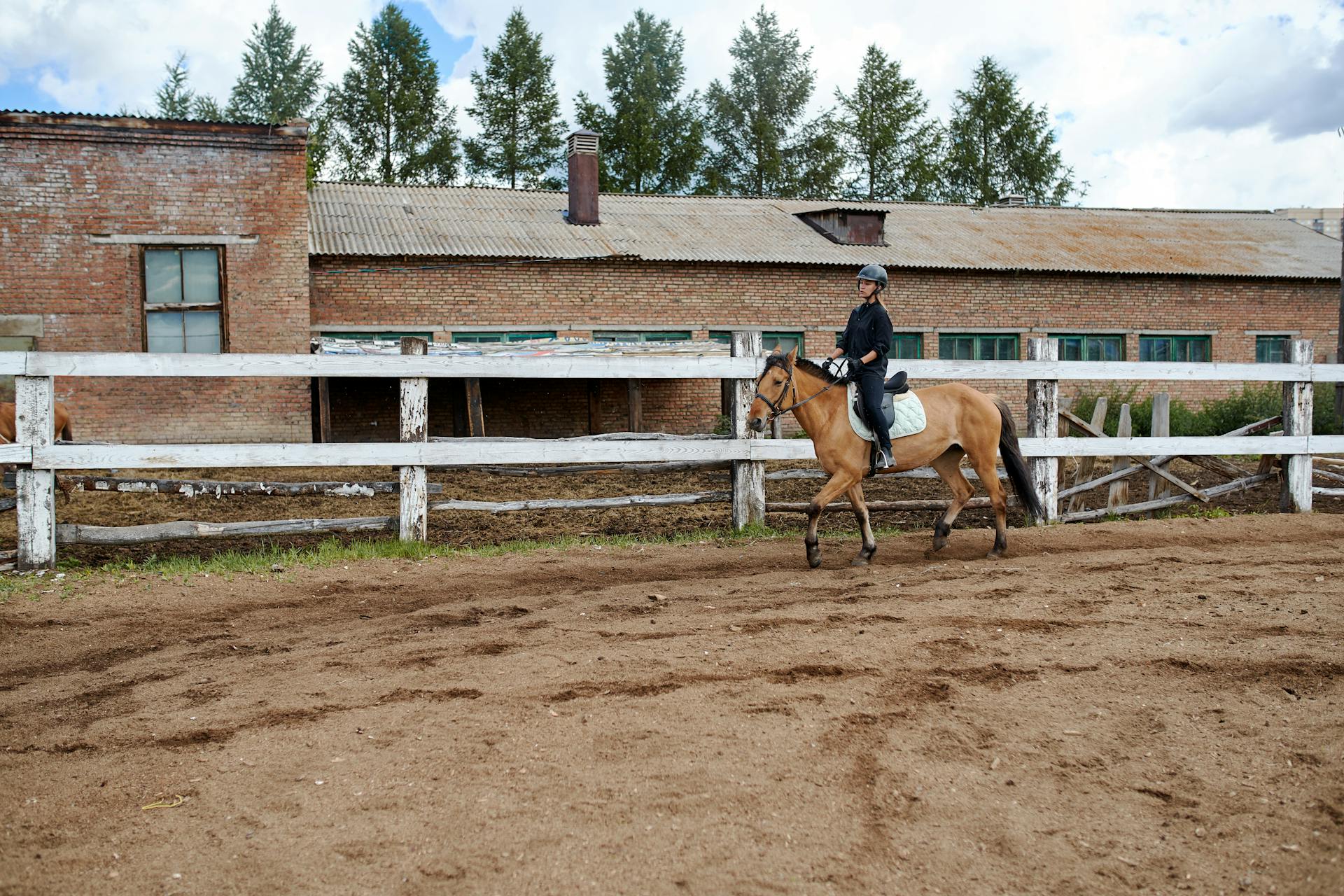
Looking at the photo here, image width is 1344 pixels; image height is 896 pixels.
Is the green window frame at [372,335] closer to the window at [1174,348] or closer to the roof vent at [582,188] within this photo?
the roof vent at [582,188]

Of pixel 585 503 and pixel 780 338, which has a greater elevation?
pixel 780 338

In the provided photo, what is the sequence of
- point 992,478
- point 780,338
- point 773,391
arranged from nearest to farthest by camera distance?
point 773,391, point 992,478, point 780,338

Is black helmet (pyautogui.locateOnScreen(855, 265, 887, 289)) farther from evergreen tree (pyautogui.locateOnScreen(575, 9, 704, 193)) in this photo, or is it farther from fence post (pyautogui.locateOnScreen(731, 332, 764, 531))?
evergreen tree (pyautogui.locateOnScreen(575, 9, 704, 193))

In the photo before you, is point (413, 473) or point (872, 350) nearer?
point (872, 350)

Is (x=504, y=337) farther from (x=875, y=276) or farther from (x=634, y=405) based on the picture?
(x=875, y=276)

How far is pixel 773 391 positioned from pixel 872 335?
0.86m

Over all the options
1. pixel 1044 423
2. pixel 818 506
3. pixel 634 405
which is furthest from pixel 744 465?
pixel 634 405

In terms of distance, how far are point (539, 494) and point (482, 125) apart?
32780 mm

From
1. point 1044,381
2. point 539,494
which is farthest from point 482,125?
point 1044,381

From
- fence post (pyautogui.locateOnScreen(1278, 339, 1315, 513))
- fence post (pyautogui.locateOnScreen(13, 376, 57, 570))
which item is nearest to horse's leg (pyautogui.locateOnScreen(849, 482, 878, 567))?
fence post (pyautogui.locateOnScreen(1278, 339, 1315, 513))

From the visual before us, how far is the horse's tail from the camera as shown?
8.84 metres

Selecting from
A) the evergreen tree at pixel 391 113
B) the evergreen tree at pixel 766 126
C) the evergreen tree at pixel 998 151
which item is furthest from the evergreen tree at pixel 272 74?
the evergreen tree at pixel 998 151

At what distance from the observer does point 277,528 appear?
8.23 m

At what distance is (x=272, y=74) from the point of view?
4650 centimetres
